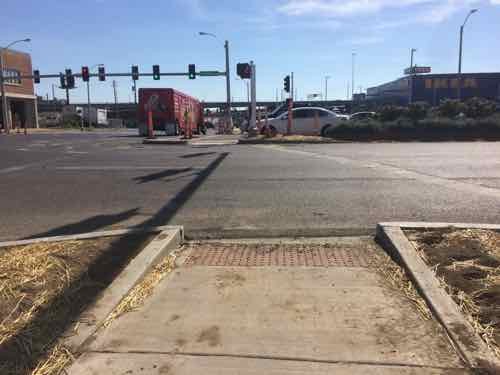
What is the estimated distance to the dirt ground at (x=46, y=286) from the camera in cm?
289

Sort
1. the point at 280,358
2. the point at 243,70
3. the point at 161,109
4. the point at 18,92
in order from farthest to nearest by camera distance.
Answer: the point at 18,92 → the point at 161,109 → the point at 243,70 → the point at 280,358

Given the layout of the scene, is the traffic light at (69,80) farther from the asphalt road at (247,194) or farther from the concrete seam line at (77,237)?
the concrete seam line at (77,237)

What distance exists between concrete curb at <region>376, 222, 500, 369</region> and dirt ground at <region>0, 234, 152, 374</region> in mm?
2619

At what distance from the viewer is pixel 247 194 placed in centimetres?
809

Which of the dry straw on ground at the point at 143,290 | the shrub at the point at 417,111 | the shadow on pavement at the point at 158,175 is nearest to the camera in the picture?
the dry straw on ground at the point at 143,290

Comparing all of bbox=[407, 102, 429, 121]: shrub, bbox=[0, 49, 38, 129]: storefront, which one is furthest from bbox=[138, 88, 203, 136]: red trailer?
bbox=[0, 49, 38, 129]: storefront

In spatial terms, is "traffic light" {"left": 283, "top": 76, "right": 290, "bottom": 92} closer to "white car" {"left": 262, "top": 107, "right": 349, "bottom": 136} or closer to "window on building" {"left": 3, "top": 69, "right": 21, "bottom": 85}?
"white car" {"left": 262, "top": 107, "right": 349, "bottom": 136}

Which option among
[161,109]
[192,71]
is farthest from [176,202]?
[192,71]

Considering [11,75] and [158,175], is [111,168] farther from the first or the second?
[11,75]

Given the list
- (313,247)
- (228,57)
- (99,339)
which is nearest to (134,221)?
(313,247)

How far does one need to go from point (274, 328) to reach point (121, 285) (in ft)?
4.62

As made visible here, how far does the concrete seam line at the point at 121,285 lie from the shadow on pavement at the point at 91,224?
1383 millimetres

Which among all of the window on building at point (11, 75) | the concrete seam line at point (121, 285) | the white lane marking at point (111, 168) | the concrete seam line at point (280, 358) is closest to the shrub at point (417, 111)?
the white lane marking at point (111, 168)

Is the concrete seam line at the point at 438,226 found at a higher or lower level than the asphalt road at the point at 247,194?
higher
